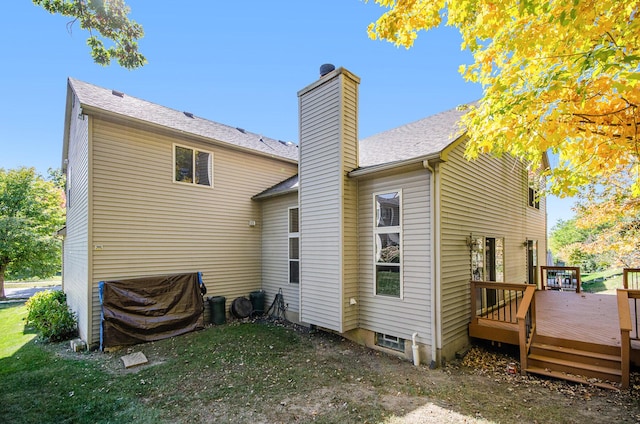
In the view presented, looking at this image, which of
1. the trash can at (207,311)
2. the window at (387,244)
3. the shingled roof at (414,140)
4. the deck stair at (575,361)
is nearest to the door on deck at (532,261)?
the deck stair at (575,361)

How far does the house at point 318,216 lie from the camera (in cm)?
595

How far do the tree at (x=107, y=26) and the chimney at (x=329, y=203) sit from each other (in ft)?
12.0

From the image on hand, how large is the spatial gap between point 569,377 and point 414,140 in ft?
17.5

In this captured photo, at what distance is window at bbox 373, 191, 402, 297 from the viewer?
620 centimetres

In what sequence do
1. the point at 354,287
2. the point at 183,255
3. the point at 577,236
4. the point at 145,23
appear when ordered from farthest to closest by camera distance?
1. the point at 577,236
2. the point at 183,255
3. the point at 354,287
4. the point at 145,23

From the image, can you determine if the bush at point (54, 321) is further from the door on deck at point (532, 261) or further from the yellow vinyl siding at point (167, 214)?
the door on deck at point (532, 261)

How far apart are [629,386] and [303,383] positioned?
4936 millimetres

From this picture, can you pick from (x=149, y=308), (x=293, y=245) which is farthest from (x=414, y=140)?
(x=149, y=308)

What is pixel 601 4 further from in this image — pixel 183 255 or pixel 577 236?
pixel 577 236

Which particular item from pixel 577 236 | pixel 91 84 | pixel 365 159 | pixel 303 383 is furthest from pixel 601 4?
pixel 577 236

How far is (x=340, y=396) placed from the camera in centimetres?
446

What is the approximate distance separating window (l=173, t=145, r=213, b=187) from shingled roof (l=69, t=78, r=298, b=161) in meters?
0.57

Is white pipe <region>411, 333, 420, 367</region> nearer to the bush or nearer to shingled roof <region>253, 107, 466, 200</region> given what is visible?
shingled roof <region>253, 107, 466, 200</region>

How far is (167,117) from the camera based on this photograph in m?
8.97
